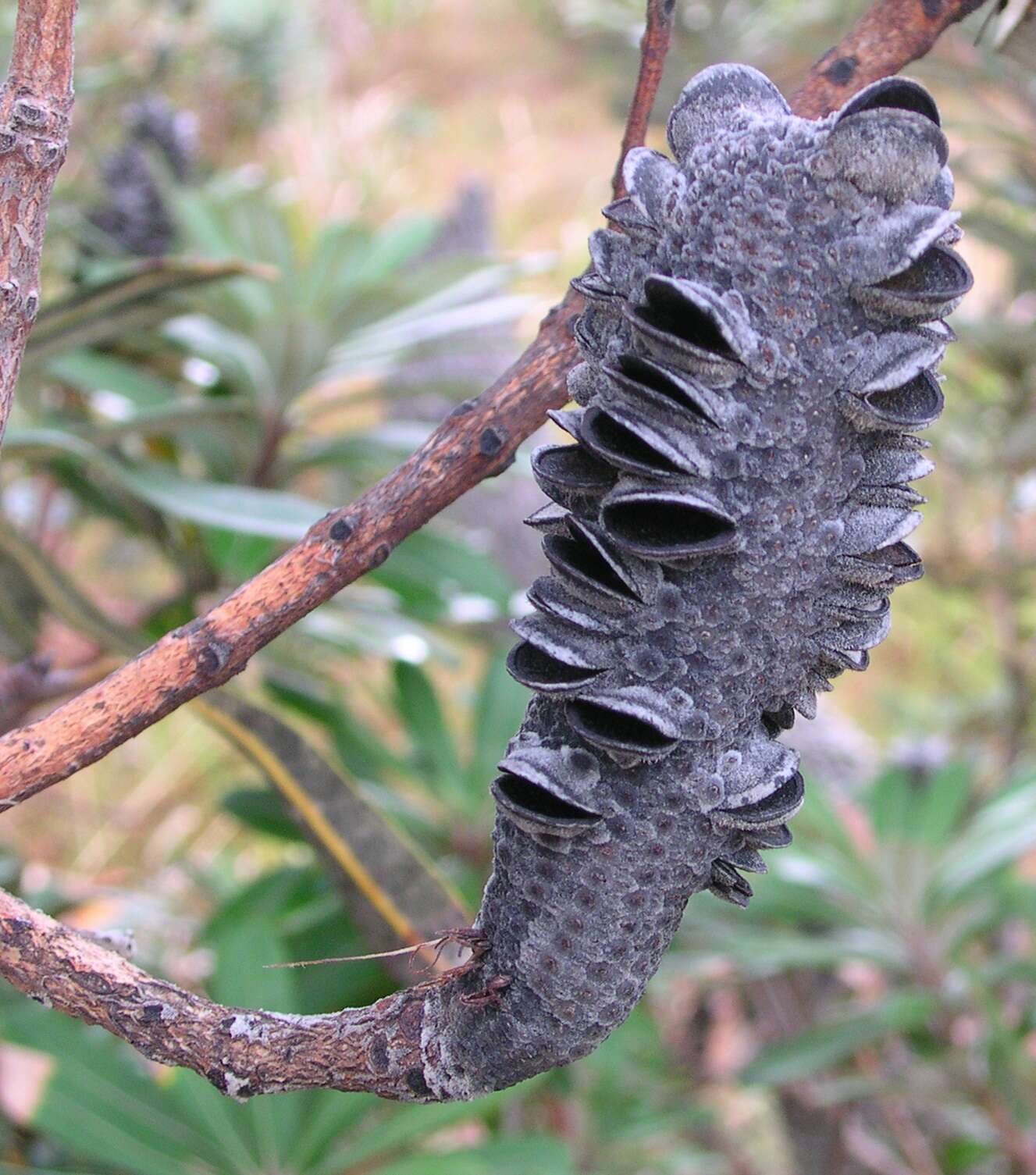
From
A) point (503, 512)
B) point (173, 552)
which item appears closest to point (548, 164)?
point (503, 512)

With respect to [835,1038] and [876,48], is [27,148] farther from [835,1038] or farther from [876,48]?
[835,1038]

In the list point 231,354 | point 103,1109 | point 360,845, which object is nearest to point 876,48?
point 360,845

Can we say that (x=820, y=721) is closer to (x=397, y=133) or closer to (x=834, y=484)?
(x=834, y=484)

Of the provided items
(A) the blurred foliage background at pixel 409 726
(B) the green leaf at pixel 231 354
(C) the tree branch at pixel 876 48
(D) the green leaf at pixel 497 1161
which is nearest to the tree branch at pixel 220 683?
(C) the tree branch at pixel 876 48

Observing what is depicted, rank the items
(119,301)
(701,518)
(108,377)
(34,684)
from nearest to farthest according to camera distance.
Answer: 1. (701,518)
2. (34,684)
3. (119,301)
4. (108,377)

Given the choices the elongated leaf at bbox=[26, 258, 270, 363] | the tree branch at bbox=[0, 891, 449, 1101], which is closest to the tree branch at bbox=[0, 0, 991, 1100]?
the tree branch at bbox=[0, 891, 449, 1101]

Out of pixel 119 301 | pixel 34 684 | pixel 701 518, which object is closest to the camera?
pixel 701 518

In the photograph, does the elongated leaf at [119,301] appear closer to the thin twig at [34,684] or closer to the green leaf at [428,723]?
the thin twig at [34,684]
